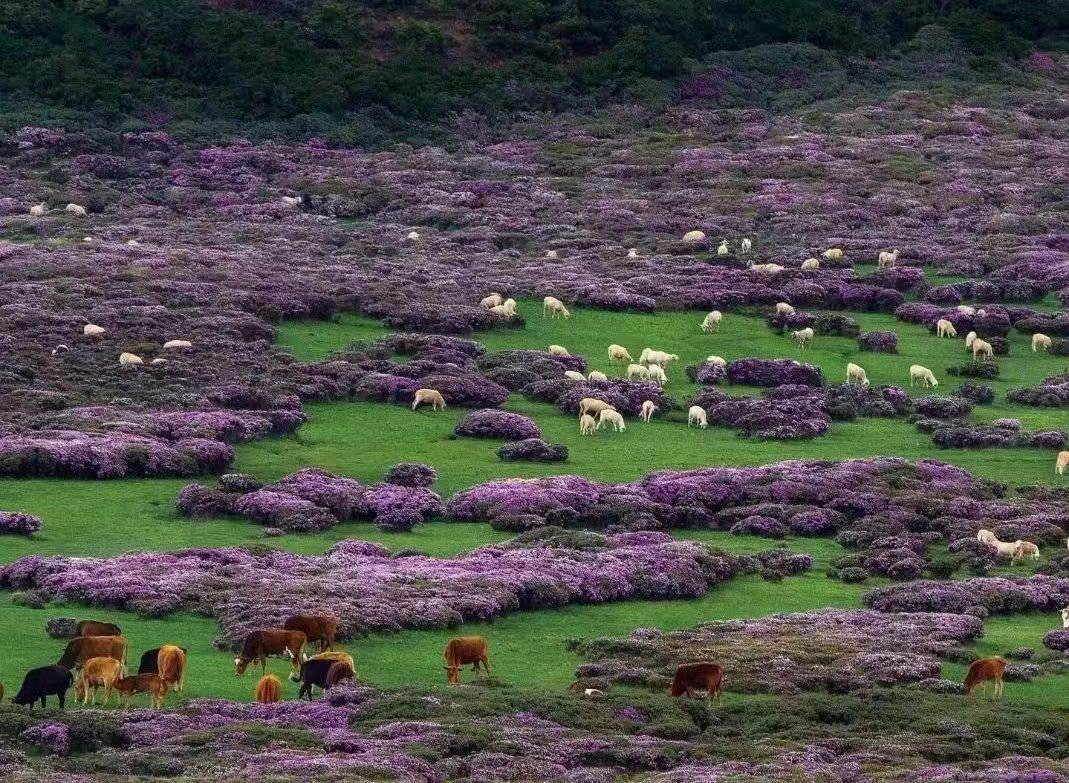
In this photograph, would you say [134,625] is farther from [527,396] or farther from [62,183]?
[62,183]

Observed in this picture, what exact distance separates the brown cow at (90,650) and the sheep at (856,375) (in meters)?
32.6

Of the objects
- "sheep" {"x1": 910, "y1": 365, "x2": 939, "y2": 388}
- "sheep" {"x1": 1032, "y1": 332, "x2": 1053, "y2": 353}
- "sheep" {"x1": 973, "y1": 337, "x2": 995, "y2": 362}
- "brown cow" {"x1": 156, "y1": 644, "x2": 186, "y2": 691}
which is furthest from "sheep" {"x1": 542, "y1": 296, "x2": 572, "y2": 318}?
"brown cow" {"x1": 156, "y1": 644, "x2": 186, "y2": 691}

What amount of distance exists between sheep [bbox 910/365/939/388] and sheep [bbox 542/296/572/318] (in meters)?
12.2

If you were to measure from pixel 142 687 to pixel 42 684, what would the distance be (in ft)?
5.18

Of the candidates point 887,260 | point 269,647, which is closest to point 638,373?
point 887,260

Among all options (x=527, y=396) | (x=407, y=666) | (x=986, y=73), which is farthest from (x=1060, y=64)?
(x=407, y=666)

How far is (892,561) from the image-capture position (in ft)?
136

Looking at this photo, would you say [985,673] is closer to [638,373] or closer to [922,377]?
[638,373]

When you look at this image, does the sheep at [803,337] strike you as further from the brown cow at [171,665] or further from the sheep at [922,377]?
the brown cow at [171,665]

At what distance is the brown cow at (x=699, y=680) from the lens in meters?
30.4

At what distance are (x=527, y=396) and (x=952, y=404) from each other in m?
11.7

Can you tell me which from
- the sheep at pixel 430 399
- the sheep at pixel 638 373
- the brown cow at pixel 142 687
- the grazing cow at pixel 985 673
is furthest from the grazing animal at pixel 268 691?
the sheep at pixel 638 373

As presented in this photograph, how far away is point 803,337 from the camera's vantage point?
6391cm

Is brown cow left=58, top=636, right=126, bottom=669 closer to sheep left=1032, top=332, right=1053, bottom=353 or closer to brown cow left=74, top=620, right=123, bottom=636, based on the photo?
brown cow left=74, top=620, right=123, bottom=636
